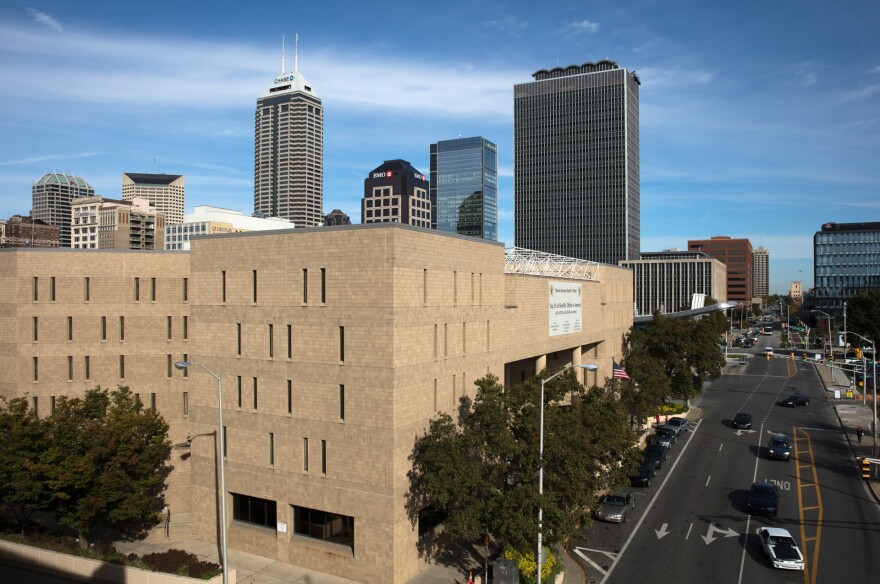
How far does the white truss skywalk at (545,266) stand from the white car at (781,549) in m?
23.0

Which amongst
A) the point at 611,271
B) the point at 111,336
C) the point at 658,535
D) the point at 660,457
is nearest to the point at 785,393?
the point at 611,271

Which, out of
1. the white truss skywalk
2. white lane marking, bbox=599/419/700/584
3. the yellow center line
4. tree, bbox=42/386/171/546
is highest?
the white truss skywalk

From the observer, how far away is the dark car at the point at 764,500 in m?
38.8

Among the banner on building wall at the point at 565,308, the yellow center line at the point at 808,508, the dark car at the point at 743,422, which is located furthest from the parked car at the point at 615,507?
the dark car at the point at 743,422

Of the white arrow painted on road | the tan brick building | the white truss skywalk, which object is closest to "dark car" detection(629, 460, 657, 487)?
the white arrow painted on road

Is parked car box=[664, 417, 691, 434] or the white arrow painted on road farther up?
parked car box=[664, 417, 691, 434]

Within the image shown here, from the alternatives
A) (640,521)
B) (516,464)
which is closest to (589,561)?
(640,521)

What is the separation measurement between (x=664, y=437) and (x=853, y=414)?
96.9 feet

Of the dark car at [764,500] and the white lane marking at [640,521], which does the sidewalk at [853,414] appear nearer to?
the dark car at [764,500]

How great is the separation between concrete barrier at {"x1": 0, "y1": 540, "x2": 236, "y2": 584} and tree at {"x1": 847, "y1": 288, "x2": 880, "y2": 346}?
5608 inches

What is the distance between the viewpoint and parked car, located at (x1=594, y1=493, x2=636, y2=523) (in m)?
38.5

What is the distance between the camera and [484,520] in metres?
28.8

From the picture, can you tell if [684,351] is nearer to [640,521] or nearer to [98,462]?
[640,521]

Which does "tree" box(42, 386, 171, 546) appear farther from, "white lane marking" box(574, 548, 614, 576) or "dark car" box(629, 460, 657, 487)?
"dark car" box(629, 460, 657, 487)
